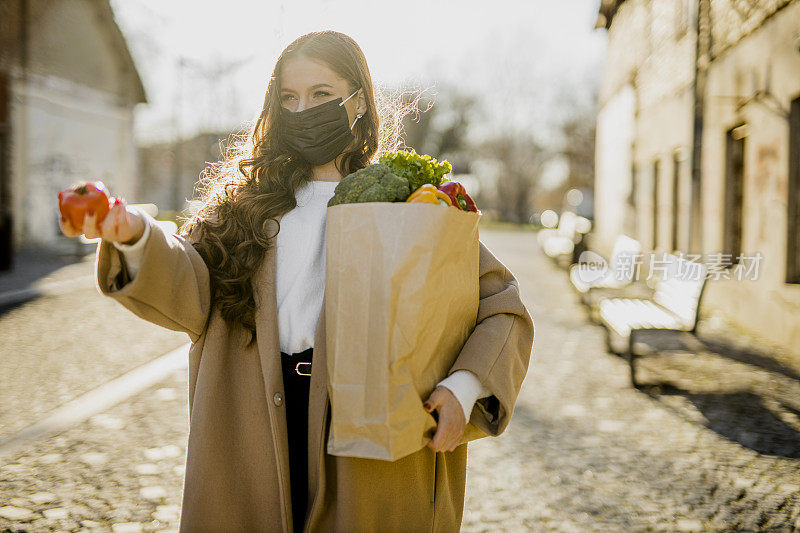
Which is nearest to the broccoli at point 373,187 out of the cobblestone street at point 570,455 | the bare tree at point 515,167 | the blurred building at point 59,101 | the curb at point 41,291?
the cobblestone street at point 570,455

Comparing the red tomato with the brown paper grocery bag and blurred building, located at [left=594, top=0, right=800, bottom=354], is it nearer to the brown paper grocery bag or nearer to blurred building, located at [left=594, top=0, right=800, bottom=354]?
the brown paper grocery bag

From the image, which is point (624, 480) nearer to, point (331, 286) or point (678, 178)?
point (331, 286)

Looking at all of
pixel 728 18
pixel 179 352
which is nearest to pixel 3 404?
pixel 179 352

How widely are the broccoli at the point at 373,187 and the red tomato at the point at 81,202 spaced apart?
1.62 ft

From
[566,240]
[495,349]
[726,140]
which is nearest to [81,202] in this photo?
[495,349]

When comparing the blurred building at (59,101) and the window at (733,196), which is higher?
the blurred building at (59,101)

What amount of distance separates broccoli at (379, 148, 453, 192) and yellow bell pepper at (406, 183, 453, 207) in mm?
72

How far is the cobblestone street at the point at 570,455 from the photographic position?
11.5ft

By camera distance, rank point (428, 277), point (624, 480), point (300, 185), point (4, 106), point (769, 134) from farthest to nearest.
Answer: point (4, 106), point (769, 134), point (624, 480), point (300, 185), point (428, 277)

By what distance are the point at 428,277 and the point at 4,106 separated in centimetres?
1716

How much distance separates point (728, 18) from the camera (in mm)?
8430

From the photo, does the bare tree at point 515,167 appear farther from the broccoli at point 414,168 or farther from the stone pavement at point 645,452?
the broccoli at point 414,168

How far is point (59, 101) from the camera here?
835 inches

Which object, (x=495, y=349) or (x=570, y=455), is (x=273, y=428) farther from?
(x=570, y=455)
